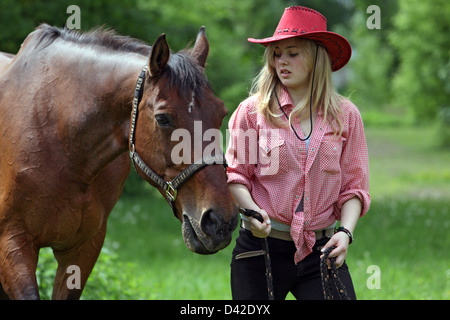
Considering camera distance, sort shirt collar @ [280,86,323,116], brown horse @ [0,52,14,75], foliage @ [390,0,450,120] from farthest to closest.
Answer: foliage @ [390,0,450,120] < brown horse @ [0,52,14,75] < shirt collar @ [280,86,323,116]

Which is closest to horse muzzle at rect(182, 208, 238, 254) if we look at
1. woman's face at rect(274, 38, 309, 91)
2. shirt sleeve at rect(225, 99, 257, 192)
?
shirt sleeve at rect(225, 99, 257, 192)

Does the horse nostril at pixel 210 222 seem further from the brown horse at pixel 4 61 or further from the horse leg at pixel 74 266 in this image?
the brown horse at pixel 4 61

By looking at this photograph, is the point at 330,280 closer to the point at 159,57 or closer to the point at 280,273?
the point at 280,273

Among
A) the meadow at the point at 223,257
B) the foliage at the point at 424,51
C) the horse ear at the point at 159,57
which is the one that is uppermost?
the foliage at the point at 424,51

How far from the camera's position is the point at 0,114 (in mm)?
3113

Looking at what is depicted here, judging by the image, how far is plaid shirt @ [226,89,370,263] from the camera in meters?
2.88

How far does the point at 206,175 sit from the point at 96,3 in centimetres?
792

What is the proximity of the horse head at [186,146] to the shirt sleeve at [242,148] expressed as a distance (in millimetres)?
316

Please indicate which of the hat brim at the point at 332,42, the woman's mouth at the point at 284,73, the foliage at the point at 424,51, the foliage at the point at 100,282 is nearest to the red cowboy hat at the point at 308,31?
the hat brim at the point at 332,42

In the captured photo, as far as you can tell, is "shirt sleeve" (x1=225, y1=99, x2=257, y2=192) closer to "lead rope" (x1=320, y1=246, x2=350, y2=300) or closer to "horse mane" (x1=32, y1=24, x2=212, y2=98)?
"horse mane" (x1=32, y1=24, x2=212, y2=98)

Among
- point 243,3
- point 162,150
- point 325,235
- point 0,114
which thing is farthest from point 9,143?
point 243,3

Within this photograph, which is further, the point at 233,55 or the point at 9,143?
the point at 233,55

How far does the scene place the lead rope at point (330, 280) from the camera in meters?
2.71
